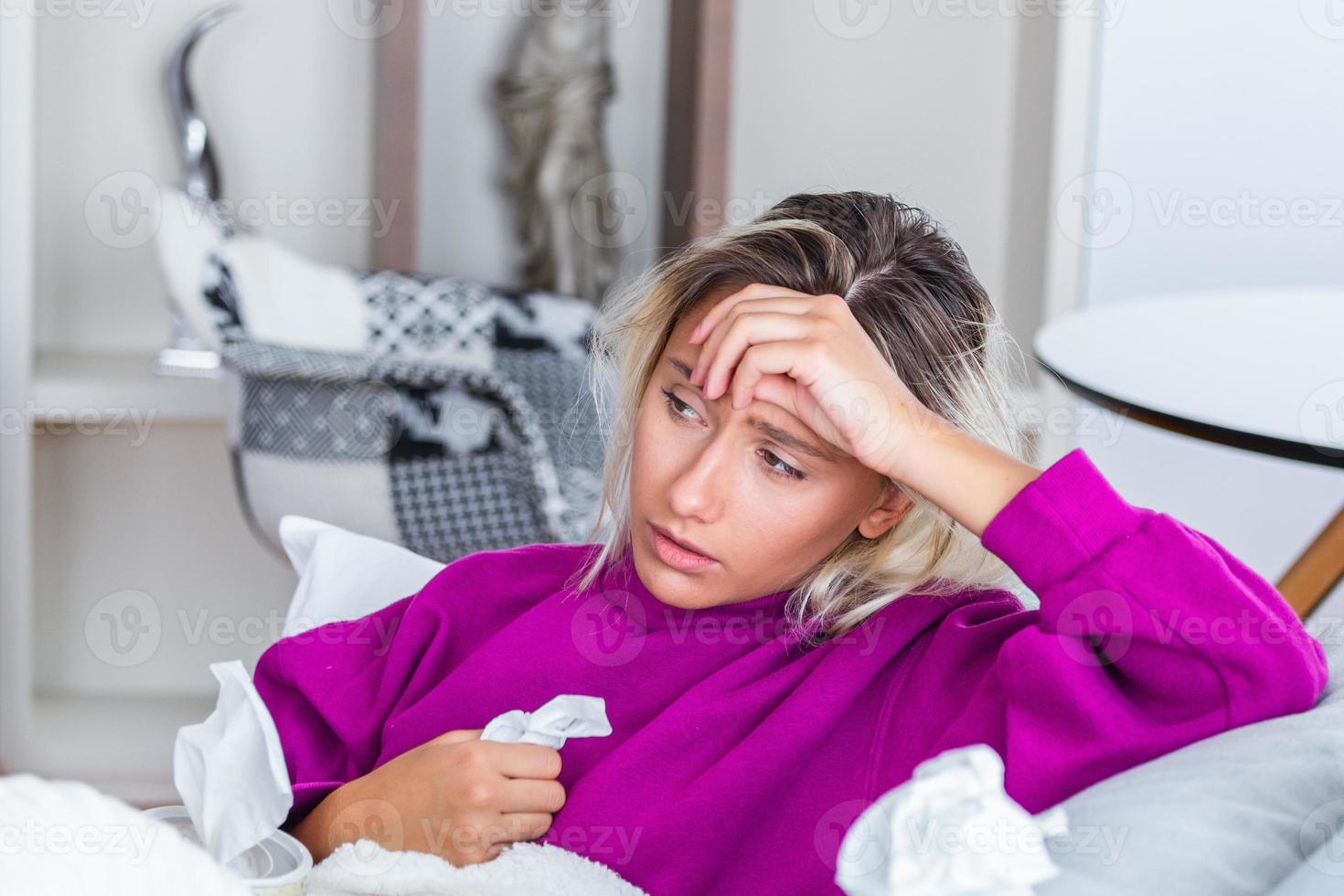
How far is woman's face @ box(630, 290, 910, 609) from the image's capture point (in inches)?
33.9

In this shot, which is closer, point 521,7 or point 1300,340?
point 1300,340

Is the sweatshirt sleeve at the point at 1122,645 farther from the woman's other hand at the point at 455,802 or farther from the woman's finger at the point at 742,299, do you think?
the woman's other hand at the point at 455,802

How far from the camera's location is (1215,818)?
24.2 inches

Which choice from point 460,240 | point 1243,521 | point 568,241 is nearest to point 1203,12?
point 1243,521

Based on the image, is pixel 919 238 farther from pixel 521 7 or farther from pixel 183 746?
pixel 521 7

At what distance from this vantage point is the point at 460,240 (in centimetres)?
235

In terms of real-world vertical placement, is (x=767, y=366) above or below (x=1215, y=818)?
above

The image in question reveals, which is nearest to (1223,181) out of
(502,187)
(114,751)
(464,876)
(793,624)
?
(502,187)

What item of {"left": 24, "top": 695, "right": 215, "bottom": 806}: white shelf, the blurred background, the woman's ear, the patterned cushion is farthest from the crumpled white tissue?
{"left": 24, "top": 695, "right": 215, "bottom": 806}: white shelf

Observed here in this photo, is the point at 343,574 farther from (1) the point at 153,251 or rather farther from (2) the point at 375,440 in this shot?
(1) the point at 153,251

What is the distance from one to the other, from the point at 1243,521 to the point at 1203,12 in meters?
0.76

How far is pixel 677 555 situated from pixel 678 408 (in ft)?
0.32

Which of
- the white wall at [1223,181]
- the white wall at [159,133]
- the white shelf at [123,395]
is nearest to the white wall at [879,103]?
the white wall at [1223,181]

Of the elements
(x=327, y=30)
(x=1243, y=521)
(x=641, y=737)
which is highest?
(x=327, y=30)
